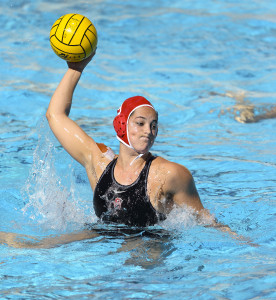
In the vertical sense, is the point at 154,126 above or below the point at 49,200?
above

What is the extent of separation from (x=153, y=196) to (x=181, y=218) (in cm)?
27

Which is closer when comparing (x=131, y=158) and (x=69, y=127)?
(x=131, y=158)

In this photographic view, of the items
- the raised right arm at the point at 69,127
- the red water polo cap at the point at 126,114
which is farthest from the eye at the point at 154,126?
the raised right arm at the point at 69,127

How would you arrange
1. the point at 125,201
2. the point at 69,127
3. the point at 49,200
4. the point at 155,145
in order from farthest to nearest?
the point at 155,145 < the point at 49,200 < the point at 69,127 < the point at 125,201

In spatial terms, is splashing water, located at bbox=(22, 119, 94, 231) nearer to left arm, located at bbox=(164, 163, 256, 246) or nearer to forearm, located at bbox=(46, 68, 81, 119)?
forearm, located at bbox=(46, 68, 81, 119)

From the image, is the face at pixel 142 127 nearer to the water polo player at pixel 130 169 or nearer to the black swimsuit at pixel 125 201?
the water polo player at pixel 130 169

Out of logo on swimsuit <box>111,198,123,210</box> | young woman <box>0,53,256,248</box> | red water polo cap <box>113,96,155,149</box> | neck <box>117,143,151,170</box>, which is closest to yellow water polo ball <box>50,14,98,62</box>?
young woman <box>0,53,256,248</box>

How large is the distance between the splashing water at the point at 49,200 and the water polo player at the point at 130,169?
0.56 m

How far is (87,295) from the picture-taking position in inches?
125

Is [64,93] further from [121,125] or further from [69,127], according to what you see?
[121,125]

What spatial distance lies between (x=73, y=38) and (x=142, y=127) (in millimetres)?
840

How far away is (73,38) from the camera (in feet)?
13.1

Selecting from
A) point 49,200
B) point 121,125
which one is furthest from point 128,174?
point 49,200

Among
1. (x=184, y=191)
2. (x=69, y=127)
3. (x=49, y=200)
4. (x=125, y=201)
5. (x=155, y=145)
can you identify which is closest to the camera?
(x=184, y=191)
